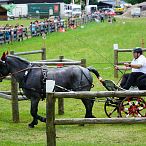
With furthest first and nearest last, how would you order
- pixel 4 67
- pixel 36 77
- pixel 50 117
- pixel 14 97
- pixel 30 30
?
pixel 30 30 → pixel 14 97 → pixel 4 67 → pixel 36 77 → pixel 50 117

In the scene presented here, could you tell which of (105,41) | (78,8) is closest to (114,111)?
(105,41)

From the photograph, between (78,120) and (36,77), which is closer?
(78,120)

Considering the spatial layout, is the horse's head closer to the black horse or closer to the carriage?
the black horse

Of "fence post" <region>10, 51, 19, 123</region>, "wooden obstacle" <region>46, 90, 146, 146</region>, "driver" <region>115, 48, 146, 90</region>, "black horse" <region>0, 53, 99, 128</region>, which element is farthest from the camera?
"fence post" <region>10, 51, 19, 123</region>

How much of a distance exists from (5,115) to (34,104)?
187cm

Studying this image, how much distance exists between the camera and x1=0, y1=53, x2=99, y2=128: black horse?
38.2ft

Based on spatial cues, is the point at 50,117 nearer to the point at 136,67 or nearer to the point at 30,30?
the point at 136,67

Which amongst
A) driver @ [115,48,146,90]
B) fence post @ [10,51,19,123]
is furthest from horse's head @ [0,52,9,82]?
driver @ [115,48,146,90]

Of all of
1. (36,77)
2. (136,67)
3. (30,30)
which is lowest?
(30,30)

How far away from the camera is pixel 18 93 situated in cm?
1285

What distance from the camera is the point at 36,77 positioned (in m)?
11.7

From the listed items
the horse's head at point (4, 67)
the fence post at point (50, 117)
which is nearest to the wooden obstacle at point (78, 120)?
the fence post at point (50, 117)

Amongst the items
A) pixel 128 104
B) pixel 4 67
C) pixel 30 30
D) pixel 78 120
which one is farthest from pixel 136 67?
pixel 30 30

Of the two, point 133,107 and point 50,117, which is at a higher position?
point 50,117
